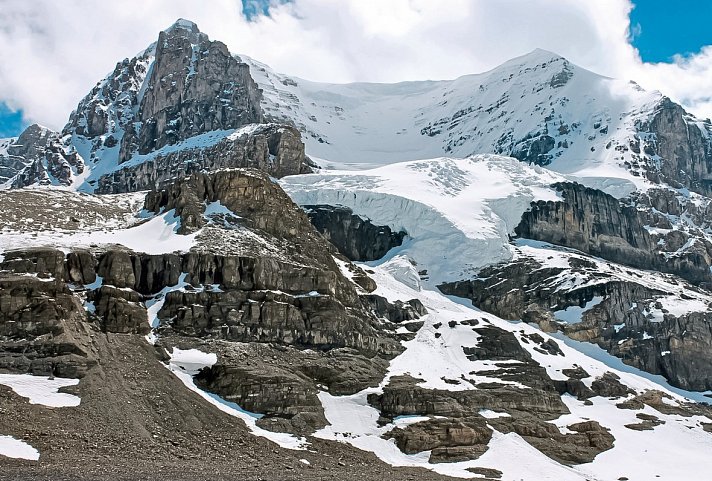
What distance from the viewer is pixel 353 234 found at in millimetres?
166000

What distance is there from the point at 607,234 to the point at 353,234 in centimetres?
6200

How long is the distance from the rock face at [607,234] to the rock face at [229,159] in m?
55.3

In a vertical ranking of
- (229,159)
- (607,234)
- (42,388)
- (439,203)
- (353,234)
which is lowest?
(42,388)

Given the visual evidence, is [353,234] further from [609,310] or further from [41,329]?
[41,329]

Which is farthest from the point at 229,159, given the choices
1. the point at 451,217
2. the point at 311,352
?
the point at 311,352

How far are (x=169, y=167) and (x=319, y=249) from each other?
86.2 m

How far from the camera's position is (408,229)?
543 ft

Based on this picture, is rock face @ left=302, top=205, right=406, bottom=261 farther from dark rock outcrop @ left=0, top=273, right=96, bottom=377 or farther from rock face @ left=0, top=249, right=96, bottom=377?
dark rock outcrop @ left=0, top=273, right=96, bottom=377

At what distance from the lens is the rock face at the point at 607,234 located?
593 feet

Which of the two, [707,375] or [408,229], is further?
[408,229]

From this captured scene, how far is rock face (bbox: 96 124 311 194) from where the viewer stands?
18125cm

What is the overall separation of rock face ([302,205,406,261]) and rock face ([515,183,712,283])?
31.8 metres

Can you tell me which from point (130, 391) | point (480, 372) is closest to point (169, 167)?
point (480, 372)

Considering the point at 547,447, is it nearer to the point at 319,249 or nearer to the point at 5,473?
the point at 319,249
